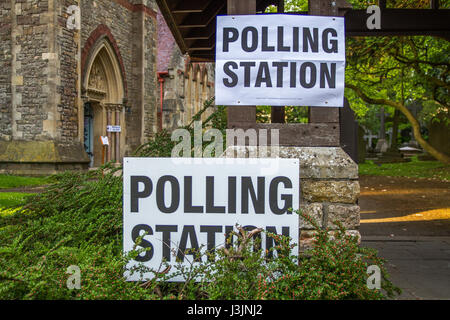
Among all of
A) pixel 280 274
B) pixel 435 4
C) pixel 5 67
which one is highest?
pixel 5 67

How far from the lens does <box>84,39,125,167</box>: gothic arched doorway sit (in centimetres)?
1811

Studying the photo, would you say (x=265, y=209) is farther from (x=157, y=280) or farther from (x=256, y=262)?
(x=157, y=280)

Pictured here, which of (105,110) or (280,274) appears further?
(105,110)

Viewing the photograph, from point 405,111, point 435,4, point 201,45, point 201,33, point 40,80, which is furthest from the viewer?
point 405,111

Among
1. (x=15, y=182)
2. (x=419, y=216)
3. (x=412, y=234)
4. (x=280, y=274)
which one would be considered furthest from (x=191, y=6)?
(x=15, y=182)

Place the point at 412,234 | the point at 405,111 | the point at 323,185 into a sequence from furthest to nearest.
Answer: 1. the point at 405,111
2. the point at 412,234
3. the point at 323,185

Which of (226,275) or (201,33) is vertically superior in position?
(201,33)

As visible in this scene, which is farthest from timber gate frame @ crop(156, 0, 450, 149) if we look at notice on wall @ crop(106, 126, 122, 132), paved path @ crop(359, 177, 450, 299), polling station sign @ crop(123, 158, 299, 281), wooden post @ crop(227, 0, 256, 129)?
notice on wall @ crop(106, 126, 122, 132)

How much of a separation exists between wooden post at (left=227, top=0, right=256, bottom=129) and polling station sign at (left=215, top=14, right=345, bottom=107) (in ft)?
0.23

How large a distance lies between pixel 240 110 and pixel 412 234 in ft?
13.2

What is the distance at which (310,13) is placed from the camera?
11.3ft

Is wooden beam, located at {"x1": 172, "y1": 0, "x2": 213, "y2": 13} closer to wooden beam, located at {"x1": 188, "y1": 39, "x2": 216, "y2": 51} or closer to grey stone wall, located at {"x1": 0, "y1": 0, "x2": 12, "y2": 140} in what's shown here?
wooden beam, located at {"x1": 188, "y1": 39, "x2": 216, "y2": 51}

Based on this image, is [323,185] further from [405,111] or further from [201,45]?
[405,111]

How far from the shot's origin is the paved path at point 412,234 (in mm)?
3588
